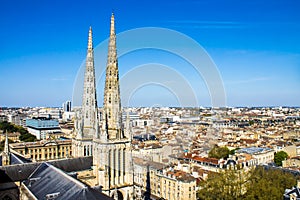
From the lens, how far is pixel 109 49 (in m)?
30.8

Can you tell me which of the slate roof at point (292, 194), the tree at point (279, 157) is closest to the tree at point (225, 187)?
the slate roof at point (292, 194)

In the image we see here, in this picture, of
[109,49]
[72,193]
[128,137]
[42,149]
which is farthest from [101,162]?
[42,149]

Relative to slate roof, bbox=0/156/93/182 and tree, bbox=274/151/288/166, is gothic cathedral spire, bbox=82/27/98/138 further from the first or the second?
tree, bbox=274/151/288/166

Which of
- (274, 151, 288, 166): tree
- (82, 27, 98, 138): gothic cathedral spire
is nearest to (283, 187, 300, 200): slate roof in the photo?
(82, 27, 98, 138): gothic cathedral spire

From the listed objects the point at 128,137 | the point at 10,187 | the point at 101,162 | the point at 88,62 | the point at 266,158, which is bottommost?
the point at 266,158

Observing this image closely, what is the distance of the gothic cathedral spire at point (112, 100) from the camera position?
29859mm

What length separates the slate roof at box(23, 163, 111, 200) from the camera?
20594 mm

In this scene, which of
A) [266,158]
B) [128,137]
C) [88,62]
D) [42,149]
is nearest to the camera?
[128,137]

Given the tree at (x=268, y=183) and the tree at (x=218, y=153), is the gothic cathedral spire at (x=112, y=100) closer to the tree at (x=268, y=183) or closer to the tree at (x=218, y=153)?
the tree at (x=268, y=183)

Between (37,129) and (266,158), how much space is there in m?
79.0

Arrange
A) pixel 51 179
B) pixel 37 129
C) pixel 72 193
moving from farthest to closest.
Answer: pixel 37 129
pixel 51 179
pixel 72 193

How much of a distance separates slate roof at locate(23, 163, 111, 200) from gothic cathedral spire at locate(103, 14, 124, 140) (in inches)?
258

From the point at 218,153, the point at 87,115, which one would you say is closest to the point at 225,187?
the point at 87,115

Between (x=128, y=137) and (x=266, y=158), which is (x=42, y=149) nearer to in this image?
(x=128, y=137)
